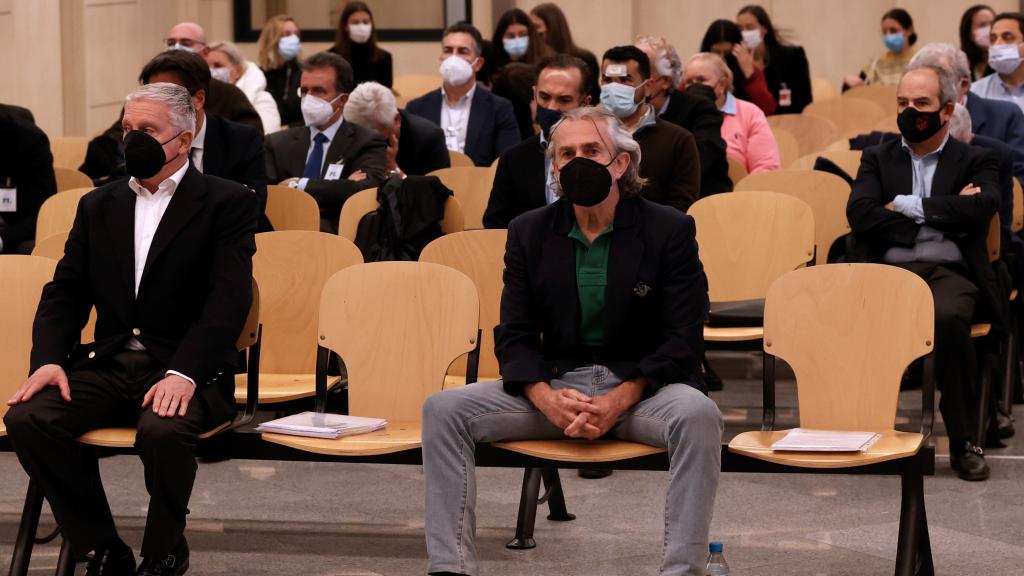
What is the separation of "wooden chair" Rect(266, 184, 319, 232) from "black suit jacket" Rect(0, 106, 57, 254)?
952mm

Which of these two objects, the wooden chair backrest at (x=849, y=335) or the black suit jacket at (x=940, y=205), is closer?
the wooden chair backrest at (x=849, y=335)

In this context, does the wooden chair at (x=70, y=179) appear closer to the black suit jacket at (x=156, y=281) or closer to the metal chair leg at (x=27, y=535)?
the black suit jacket at (x=156, y=281)

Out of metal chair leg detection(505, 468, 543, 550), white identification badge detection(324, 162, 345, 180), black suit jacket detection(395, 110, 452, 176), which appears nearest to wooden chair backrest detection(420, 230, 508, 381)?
metal chair leg detection(505, 468, 543, 550)

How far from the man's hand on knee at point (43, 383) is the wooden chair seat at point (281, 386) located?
540 millimetres

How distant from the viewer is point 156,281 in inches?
162

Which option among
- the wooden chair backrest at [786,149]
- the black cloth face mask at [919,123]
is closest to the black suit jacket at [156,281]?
the black cloth face mask at [919,123]

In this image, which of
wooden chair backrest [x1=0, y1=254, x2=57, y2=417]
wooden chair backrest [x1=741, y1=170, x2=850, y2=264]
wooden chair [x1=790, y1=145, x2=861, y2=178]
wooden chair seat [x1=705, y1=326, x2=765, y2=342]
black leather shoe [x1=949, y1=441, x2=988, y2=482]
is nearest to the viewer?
wooden chair backrest [x1=0, y1=254, x2=57, y2=417]

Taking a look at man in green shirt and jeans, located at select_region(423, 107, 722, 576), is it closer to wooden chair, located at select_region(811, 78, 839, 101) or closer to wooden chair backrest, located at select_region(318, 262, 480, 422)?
wooden chair backrest, located at select_region(318, 262, 480, 422)

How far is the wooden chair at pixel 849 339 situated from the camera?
4.16 m

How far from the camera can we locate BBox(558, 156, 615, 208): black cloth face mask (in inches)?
156

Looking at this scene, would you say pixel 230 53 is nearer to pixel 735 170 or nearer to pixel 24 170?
pixel 24 170

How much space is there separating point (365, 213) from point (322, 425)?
1.85 metres

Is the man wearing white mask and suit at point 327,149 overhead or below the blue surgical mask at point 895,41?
below

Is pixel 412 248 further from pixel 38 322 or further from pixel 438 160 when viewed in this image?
pixel 38 322
